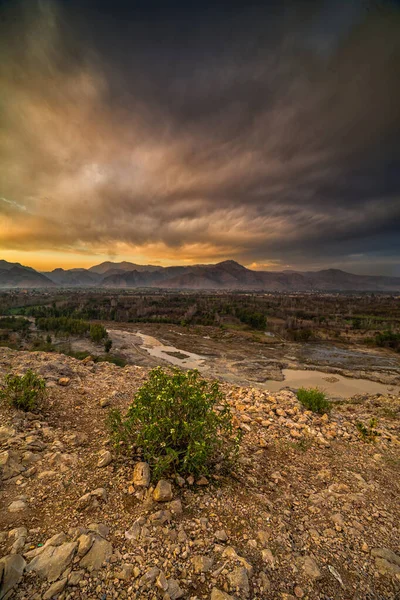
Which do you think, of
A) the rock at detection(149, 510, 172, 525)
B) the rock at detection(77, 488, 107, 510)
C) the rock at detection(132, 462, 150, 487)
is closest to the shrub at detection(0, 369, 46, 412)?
the rock at detection(77, 488, 107, 510)

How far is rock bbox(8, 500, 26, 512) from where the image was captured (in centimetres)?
381

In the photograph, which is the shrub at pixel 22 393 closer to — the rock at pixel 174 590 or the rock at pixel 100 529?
the rock at pixel 100 529

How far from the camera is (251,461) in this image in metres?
6.01

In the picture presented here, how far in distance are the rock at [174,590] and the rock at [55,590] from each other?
1.22 meters

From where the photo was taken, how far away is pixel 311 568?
3439 mm

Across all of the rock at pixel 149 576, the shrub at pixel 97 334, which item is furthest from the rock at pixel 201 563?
the shrub at pixel 97 334

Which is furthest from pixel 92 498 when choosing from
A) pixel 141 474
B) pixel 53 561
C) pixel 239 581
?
pixel 239 581

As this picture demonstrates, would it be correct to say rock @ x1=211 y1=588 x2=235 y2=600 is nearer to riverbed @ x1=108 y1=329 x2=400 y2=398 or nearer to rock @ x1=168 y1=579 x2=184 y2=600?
rock @ x1=168 y1=579 x2=184 y2=600

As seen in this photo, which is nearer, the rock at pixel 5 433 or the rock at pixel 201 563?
the rock at pixel 201 563

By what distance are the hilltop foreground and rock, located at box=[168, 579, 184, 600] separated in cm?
1

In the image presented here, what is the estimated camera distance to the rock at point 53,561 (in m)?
2.92

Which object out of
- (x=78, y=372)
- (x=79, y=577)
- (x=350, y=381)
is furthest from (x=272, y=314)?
(x=79, y=577)

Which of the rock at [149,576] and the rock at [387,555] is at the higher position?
the rock at [149,576]

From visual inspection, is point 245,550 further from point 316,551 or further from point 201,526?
point 316,551
